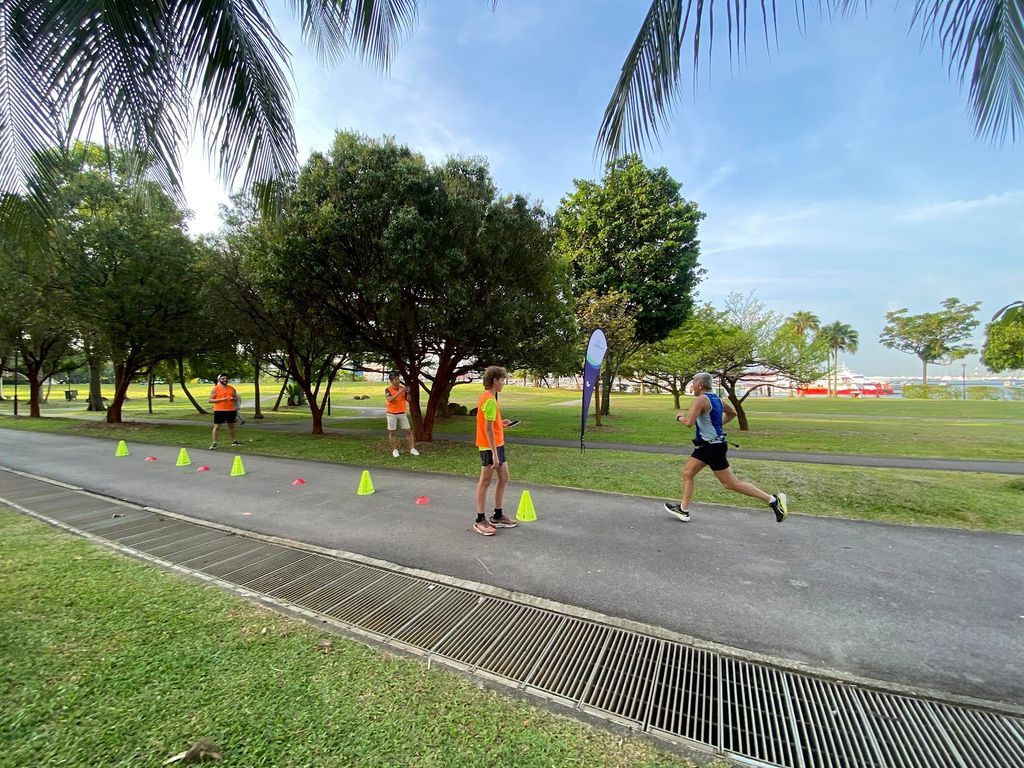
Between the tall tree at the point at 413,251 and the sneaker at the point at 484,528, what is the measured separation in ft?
18.9

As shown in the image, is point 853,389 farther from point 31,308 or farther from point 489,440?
point 31,308

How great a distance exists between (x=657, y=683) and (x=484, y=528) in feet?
8.69

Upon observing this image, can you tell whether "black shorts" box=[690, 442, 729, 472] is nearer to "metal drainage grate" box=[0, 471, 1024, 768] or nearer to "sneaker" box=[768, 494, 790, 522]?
"sneaker" box=[768, 494, 790, 522]

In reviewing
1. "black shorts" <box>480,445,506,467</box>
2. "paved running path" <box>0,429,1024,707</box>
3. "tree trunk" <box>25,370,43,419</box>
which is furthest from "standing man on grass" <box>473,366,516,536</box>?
"tree trunk" <box>25,370,43,419</box>

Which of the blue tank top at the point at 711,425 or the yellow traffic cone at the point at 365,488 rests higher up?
the blue tank top at the point at 711,425

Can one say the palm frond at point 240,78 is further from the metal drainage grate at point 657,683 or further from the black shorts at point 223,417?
A: the black shorts at point 223,417

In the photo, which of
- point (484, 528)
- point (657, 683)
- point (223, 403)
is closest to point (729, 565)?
point (657, 683)

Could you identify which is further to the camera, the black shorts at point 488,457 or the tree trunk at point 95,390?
the tree trunk at point 95,390

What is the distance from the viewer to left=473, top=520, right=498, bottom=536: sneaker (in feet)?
15.5

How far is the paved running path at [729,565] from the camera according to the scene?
2734 mm

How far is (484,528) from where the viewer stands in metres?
4.78

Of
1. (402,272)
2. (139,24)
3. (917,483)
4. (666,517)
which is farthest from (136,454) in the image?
(917,483)

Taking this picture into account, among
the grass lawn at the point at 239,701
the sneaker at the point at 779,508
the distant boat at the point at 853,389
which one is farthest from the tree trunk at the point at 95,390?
the distant boat at the point at 853,389

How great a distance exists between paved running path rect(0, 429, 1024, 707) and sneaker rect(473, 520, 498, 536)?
0.11 metres
